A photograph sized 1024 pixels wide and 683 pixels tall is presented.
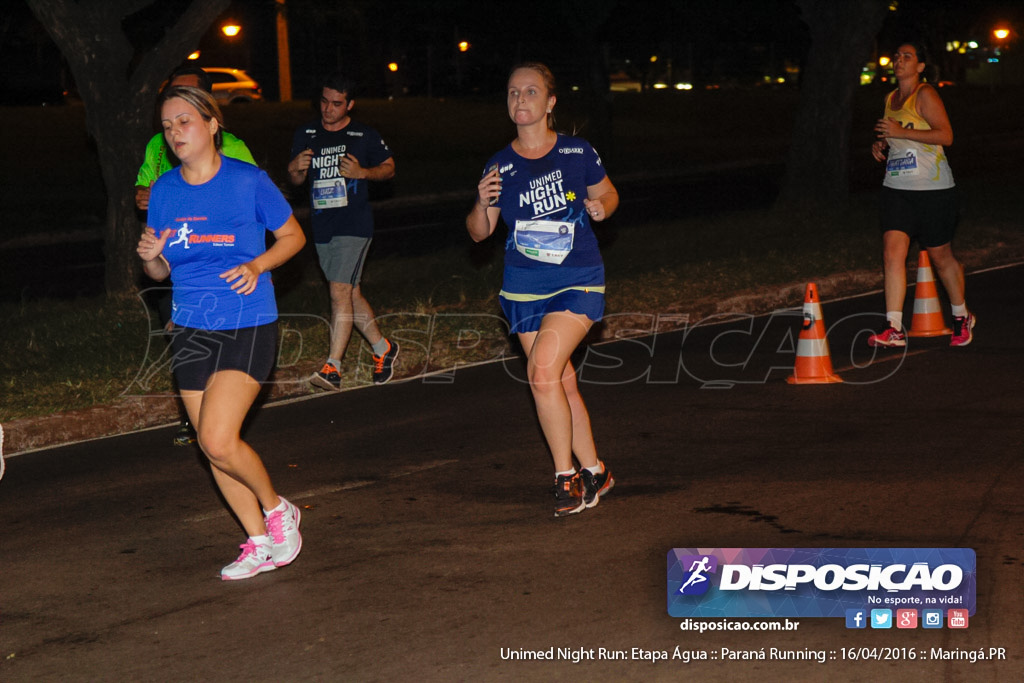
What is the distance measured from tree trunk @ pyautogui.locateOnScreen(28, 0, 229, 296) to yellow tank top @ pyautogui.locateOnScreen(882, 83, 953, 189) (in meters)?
6.21

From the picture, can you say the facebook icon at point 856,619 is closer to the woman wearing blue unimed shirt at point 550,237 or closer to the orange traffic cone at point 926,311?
the woman wearing blue unimed shirt at point 550,237

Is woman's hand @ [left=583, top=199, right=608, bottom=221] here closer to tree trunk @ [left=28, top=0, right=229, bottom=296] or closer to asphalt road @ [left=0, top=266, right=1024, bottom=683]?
asphalt road @ [left=0, top=266, right=1024, bottom=683]

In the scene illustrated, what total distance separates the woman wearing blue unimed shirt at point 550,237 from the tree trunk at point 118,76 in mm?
6922

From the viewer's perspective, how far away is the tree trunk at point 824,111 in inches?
746

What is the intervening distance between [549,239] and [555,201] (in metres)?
0.18

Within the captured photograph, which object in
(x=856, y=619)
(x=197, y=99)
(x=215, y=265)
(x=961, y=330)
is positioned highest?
(x=197, y=99)

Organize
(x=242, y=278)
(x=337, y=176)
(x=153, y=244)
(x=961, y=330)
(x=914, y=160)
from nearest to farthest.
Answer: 1. (x=242, y=278)
2. (x=153, y=244)
3. (x=337, y=176)
4. (x=914, y=160)
5. (x=961, y=330)

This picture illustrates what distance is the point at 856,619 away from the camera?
492 centimetres

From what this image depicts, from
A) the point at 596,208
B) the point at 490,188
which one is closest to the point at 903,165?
the point at 596,208

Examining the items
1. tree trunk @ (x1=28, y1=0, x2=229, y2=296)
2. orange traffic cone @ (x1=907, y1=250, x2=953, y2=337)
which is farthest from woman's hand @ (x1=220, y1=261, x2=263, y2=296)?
tree trunk @ (x1=28, y1=0, x2=229, y2=296)

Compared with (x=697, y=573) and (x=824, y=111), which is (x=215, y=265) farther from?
(x=824, y=111)

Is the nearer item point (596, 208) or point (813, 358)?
point (596, 208)

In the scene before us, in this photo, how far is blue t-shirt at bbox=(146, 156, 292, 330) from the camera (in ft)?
18.1

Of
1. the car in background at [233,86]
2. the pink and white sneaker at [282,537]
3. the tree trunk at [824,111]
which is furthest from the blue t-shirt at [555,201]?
the car in background at [233,86]
